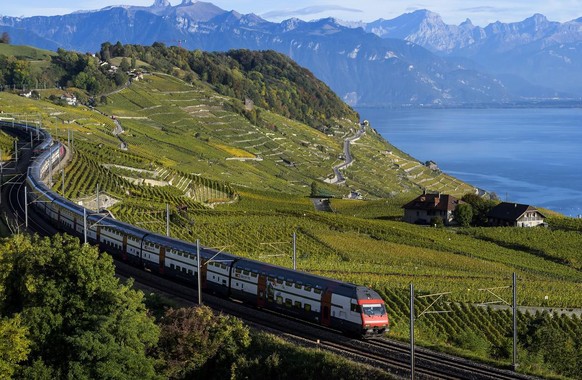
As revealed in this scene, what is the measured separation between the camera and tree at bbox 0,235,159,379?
869 inches

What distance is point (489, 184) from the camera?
155375 mm

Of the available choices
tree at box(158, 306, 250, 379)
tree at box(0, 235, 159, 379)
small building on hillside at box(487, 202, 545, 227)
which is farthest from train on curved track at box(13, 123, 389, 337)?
small building on hillside at box(487, 202, 545, 227)

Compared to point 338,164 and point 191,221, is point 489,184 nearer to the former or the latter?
point 338,164

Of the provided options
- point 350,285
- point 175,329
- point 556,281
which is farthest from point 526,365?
point 556,281

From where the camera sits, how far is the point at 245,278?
28.9 m

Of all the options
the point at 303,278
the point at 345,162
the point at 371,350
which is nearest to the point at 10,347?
the point at 303,278

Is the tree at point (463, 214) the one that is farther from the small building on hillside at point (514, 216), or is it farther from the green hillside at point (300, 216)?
the small building on hillside at point (514, 216)

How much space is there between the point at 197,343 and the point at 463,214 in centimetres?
5172

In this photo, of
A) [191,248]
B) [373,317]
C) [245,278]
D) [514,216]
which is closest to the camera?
[373,317]

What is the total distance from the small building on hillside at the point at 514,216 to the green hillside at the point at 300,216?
2133 millimetres

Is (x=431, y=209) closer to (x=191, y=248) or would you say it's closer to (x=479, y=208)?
(x=479, y=208)

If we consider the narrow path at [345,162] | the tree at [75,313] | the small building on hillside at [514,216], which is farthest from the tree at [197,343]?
the narrow path at [345,162]

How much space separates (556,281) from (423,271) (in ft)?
30.8

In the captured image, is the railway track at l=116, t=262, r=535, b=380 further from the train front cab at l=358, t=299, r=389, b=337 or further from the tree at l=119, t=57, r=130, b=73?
the tree at l=119, t=57, r=130, b=73
